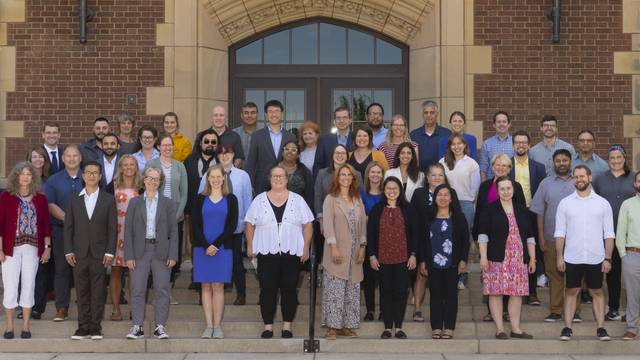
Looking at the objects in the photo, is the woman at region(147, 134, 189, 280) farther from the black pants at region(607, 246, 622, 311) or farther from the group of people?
the black pants at region(607, 246, 622, 311)

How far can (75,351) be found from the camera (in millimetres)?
8227

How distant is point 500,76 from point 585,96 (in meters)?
1.09

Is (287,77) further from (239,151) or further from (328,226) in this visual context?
(328,226)

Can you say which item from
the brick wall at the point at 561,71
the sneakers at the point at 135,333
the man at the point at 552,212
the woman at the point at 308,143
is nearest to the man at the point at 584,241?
the man at the point at 552,212

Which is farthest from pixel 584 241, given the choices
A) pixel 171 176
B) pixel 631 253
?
pixel 171 176

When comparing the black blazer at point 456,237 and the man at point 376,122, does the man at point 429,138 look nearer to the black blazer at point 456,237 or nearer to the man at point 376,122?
the man at point 376,122

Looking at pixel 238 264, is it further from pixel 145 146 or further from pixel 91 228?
pixel 145 146

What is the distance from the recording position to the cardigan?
8.23 m

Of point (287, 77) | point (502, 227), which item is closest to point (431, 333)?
point (502, 227)

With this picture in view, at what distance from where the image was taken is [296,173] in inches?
348

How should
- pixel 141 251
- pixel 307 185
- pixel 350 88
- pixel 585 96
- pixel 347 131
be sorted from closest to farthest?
pixel 141 251 → pixel 307 185 → pixel 347 131 → pixel 585 96 → pixel 350 88

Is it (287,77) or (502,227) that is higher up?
(287,77)

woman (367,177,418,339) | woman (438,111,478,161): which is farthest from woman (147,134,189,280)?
woman (438,111,478,161)

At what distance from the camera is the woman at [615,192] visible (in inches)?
340
